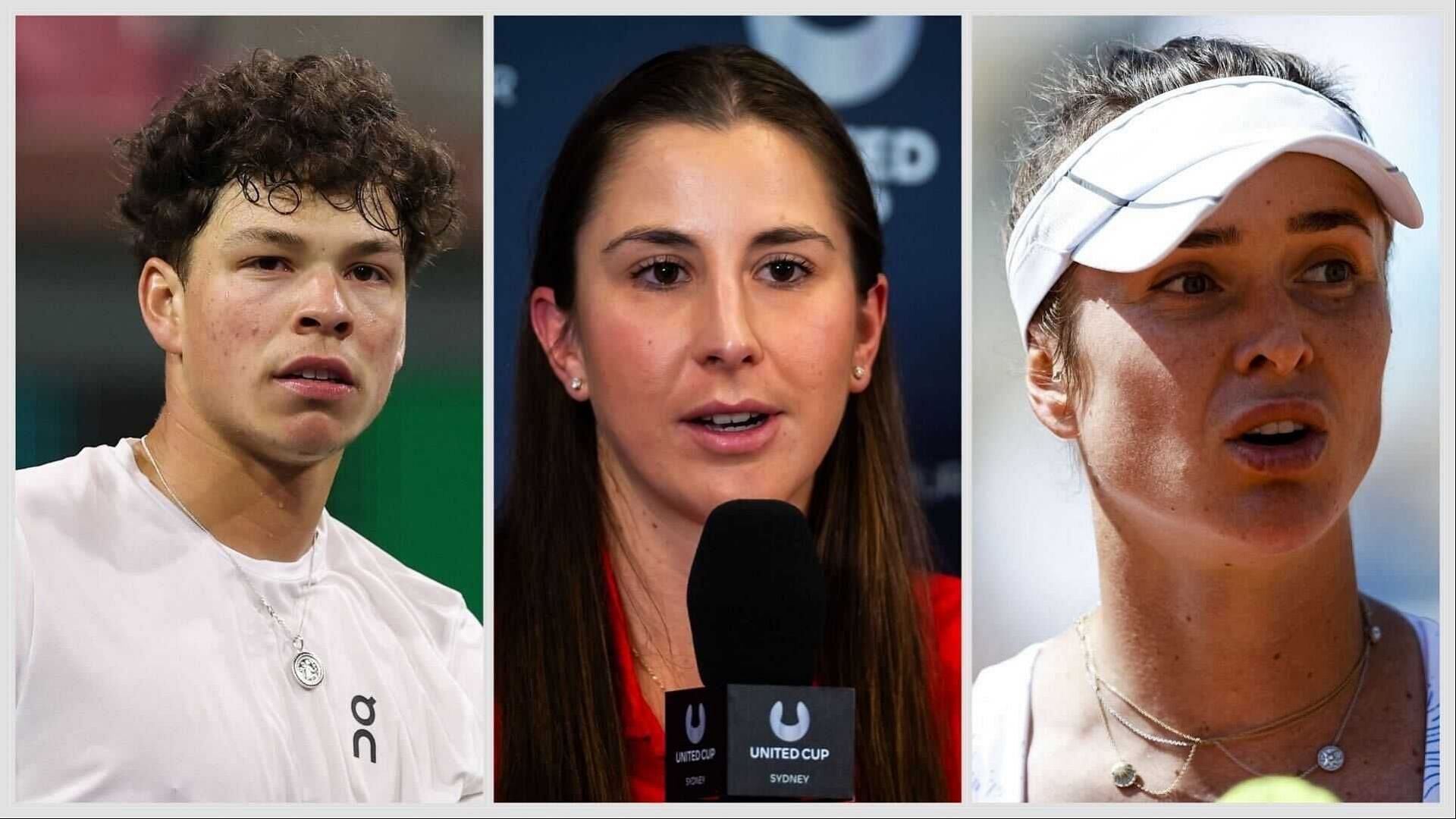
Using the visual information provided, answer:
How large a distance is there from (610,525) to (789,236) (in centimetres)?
81

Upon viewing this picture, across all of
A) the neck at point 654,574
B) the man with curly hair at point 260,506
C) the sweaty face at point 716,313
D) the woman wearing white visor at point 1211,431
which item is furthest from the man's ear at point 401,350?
the woman wearing white visor at point 1211,431

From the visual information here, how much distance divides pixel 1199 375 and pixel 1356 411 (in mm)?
403

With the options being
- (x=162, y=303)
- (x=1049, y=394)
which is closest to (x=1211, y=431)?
(x=1049, y=394)

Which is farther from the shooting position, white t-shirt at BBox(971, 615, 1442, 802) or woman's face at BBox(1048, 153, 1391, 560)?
white t-shirt at BBox(971, 615, 1442, 802)

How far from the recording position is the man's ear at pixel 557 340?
458 cm

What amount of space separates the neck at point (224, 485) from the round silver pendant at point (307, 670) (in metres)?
0.23

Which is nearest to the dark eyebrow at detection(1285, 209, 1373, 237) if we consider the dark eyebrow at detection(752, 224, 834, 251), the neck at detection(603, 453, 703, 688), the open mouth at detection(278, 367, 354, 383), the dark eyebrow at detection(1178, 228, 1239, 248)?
the dark eyebrow at detection(1178, 228, 1239, 248)

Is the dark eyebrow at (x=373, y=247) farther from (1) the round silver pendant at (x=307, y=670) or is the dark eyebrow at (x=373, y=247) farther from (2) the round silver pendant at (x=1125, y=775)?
(2) the round silver pendant at (x=1125, y=775)

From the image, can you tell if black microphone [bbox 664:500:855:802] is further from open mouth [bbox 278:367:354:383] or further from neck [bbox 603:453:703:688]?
open mouth [bbox 278:367:354:383]

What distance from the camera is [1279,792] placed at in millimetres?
4414

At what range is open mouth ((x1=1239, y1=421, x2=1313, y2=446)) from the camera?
4.31m

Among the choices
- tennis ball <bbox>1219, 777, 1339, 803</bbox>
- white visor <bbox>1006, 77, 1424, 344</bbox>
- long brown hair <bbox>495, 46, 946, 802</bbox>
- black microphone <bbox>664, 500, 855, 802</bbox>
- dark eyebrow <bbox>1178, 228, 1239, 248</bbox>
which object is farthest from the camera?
long brown hair <bbox>495, 46, 946, 802</bbox>

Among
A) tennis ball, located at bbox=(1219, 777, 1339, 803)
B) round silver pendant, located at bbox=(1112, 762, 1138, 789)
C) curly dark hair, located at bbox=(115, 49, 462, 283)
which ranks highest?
curly dark hair, located at bbox=(115, 49, 462, 283)

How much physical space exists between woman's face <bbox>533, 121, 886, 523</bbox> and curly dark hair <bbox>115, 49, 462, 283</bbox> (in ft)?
1.32
